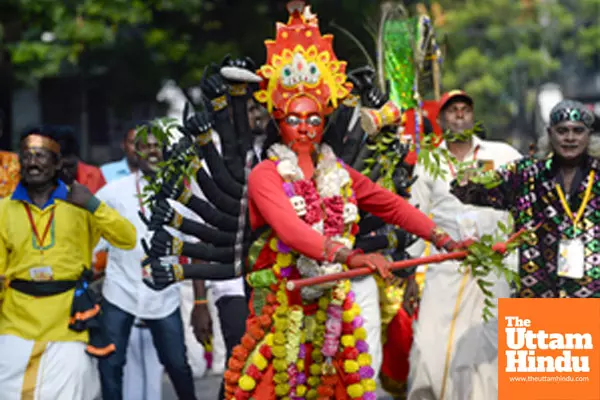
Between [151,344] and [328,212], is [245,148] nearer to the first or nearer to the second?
[328,212]

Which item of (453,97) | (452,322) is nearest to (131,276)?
(452,322)

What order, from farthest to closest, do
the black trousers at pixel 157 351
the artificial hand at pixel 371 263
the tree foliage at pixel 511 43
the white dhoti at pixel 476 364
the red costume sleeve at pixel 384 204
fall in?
1. the tree foliage at pixel 511 43
2. the black trousers at pixel 157 351
3. the white dhoti at pixel 476 364
4. the red costume sleeve at pixel 384 204
5. the artificial hand at pixel 371 263

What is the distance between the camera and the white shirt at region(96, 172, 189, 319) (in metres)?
8.62

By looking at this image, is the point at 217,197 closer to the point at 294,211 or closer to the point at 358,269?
the point at 294,211

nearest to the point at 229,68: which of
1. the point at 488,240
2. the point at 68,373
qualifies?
the point at 488,240

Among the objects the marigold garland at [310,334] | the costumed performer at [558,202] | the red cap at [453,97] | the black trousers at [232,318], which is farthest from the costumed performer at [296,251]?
the red cap at [453,97]

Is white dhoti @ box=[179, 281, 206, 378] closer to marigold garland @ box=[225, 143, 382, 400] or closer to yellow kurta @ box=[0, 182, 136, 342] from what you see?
yellow kurta @ box=[0, 182, 136, 342]

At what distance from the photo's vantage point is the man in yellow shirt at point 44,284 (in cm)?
722

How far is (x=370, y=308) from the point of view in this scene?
7809mm

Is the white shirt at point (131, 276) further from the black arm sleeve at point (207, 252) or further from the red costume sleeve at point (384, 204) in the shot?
the red costume sleeve at point (384, 204)

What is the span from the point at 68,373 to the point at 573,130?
3.48m

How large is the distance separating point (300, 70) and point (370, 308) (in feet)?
6.86

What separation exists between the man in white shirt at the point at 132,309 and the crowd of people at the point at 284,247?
1 centimetres

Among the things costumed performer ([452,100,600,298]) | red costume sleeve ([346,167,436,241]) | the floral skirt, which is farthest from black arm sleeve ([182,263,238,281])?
costumed performer ([452,100,600,298])
